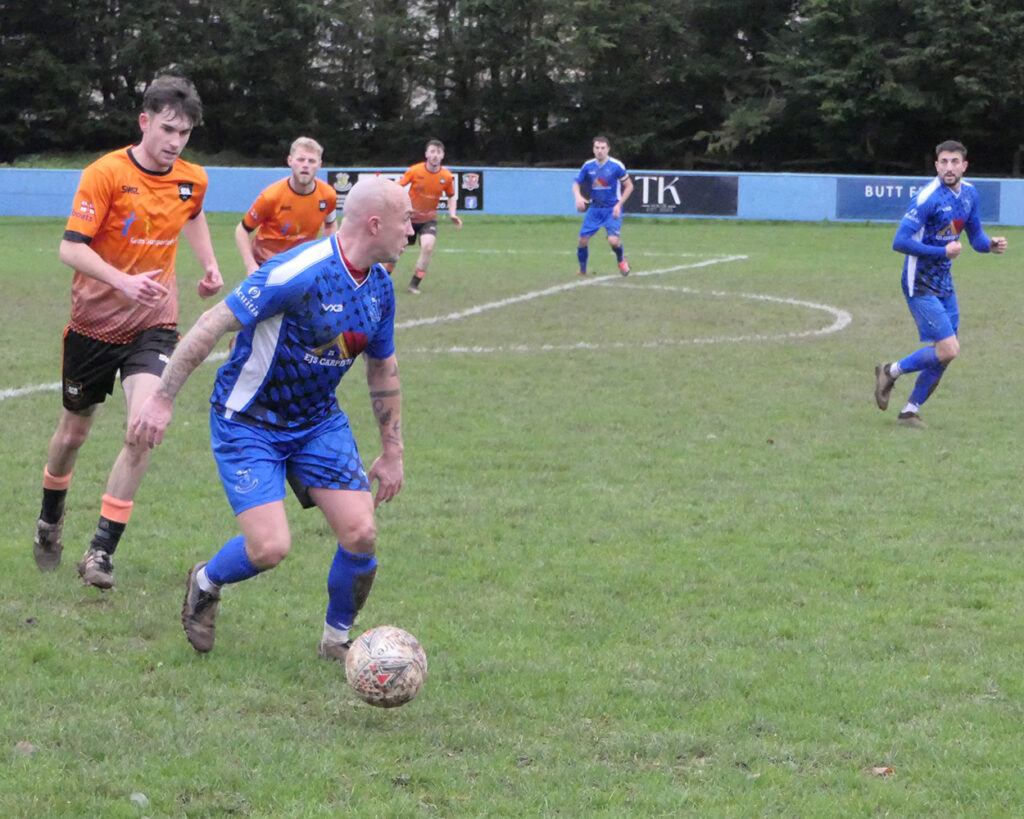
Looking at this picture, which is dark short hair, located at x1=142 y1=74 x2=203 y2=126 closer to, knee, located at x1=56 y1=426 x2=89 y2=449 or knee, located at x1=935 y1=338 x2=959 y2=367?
knee, located at x1=56 y1=426 x2=89 y2=449

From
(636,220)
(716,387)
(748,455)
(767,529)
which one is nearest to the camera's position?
(767,529)

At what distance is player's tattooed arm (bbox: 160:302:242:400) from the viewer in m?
4.79

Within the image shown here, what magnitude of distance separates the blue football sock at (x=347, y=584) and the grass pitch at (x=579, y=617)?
0.21m

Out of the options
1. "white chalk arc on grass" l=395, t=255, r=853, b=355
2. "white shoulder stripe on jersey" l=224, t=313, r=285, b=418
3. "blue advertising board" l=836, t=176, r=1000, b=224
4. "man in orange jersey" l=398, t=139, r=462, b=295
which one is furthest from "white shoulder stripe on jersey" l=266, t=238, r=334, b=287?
"blue advertising board" l=836, t=176, r=1000, b=224

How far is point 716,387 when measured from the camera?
12.0 metres

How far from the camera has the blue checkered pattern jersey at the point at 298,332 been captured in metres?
4.84

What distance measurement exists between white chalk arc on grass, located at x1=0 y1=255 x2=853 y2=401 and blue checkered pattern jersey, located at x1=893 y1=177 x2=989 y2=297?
3927 mm

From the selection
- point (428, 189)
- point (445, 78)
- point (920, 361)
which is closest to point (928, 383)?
point (920, 361)

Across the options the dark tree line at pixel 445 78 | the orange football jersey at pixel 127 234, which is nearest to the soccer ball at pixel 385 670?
the orange football jersey at pixel 127 234

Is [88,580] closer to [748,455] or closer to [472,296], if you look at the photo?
[748,455]

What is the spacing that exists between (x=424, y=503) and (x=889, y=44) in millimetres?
39521

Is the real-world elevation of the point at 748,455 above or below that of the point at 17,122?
below

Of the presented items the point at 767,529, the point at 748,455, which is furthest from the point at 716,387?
the point at 767,529

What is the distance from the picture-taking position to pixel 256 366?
4992 millimetres
